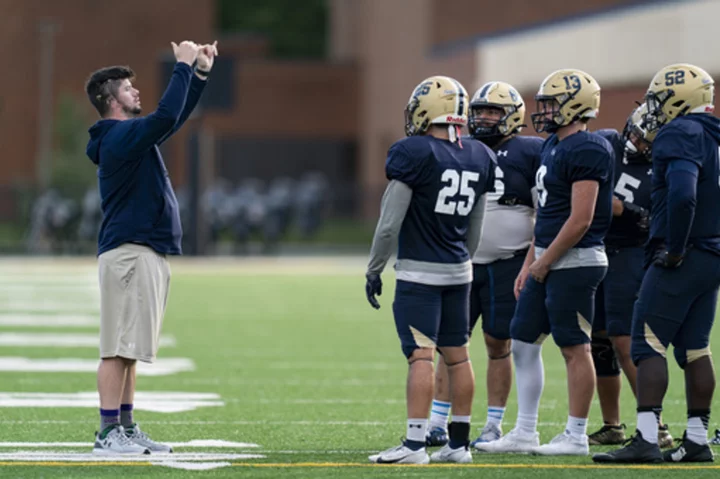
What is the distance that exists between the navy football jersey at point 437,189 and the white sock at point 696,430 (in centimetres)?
145

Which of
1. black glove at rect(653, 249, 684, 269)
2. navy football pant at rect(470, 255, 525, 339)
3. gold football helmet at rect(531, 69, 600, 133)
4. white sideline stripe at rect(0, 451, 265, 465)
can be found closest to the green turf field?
white sideline stripe at rect(0, 451, 265, 465)

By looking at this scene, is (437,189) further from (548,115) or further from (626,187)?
(626,187)

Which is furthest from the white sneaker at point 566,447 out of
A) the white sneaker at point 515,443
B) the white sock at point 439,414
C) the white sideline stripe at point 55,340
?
the white sideline stripe at point 55,340

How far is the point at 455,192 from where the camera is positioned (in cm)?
732

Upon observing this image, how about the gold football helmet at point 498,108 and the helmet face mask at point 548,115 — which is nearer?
the helmet face mask at point 548,115

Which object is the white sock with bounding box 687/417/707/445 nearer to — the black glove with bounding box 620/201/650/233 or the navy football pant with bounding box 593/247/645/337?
the navy football pant with bounding box 593/247/645/337

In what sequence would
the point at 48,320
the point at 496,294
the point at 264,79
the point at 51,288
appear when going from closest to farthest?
the point at 496,294, the point at 48,320, the point at 51,288, the point at 264,79

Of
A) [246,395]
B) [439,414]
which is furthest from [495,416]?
[246,395]

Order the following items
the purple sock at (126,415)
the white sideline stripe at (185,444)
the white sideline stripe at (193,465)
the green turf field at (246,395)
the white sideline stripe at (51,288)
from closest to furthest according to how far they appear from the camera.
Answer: the white sideline stripe at (193,465) < the green turf field at (246,395) < the purple sock at (126,415) < the white sideline stripe at (185,444) < the white sideline stripe at (51,288)

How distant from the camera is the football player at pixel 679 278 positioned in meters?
7.31

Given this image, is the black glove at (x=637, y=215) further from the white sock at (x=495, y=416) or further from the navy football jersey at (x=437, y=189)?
the white sock at (x=495, y=416)

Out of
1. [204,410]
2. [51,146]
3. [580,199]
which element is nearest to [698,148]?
[580,199]

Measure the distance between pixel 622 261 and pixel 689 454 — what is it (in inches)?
53.3

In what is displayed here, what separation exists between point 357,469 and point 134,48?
146 ft
